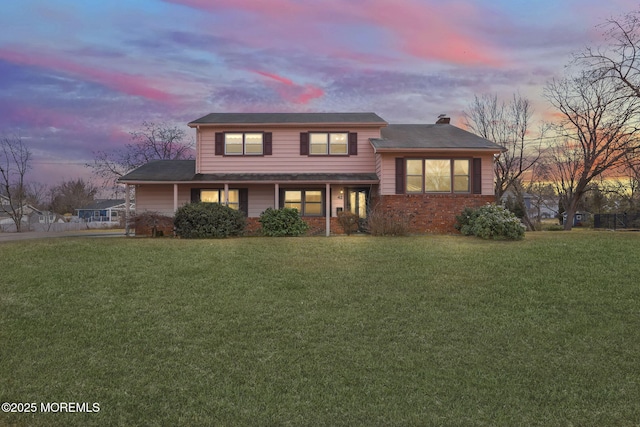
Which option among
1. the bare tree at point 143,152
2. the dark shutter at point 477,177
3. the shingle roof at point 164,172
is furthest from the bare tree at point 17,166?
the dark shutter at point 477,177

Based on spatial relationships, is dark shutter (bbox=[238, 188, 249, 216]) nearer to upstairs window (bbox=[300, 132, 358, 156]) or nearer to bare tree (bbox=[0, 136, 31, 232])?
upstairs window (bbox=[300, 132, 358, 156])

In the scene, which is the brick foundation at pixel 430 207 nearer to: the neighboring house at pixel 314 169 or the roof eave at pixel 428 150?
the neighboring house at pixel 314 169

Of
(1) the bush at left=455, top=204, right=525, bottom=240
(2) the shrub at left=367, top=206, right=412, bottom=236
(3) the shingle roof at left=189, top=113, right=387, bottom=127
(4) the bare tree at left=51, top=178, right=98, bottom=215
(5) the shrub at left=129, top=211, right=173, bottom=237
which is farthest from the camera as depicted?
(4) the bare tree at left=51, top=178, right=98, bottom=215

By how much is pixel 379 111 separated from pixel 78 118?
16.1 meters

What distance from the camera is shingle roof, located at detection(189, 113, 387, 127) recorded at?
18281 millimetres

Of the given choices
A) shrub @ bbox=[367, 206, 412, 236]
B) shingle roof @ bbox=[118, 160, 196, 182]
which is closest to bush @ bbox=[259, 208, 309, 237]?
shrub @ bbox=[367, 206, 412, 236]

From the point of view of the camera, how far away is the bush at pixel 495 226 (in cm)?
1312

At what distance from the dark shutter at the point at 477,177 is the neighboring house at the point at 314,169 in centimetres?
4

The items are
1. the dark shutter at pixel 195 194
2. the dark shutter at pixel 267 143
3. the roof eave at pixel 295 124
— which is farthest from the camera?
the dark shutter at pixel 195 194

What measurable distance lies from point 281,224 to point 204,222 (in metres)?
2.80

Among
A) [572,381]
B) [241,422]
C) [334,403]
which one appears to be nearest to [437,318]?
[572,381]

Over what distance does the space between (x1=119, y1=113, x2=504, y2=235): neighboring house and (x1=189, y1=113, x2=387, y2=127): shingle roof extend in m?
0.05

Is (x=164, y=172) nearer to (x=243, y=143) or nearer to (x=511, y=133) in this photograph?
(x=243, y=143)

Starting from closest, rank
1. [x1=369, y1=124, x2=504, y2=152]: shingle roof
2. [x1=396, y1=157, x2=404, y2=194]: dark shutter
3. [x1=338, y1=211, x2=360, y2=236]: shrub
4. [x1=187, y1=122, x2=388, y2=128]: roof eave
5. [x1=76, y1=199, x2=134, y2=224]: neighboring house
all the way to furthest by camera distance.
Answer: [x1=338, y1=211, x2=360, y2=236]: shrub → [x1=369, y1=124, x2=504, y2=152]: shingle roof → [x1=396, y1=157, x2=404, y2=194]: dark shutter → [x1=187, y1=122, x2=388, y2=128]: roof eave → [x1=76, y1=199, x2=134, y2=224]: neighboring house
